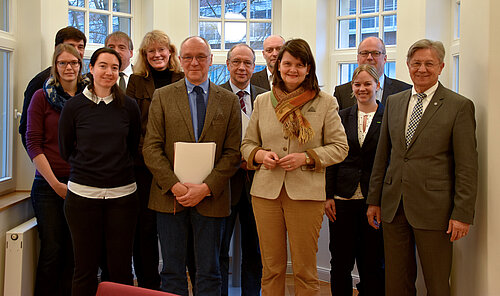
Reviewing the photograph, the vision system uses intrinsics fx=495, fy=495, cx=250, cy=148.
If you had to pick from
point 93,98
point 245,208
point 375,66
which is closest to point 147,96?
point 93,98

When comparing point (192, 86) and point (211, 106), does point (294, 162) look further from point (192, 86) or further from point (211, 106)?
point (192, 86)

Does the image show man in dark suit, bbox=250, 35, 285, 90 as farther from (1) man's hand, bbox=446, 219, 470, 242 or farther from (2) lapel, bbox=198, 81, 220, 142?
(1) man's hand, bbox=446, 219, 470, 242

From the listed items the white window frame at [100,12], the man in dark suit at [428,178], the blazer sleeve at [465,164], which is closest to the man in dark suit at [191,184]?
the man in dark suit at [428,178]

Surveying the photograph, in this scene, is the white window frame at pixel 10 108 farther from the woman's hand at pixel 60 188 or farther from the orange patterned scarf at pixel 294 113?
the orange patterned scarf at pixel 294 113

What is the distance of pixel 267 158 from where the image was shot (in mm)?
2334

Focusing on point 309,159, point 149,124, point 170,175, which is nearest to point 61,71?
point 149,124

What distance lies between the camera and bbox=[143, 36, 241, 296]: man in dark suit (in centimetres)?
249

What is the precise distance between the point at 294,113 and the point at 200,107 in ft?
1.68

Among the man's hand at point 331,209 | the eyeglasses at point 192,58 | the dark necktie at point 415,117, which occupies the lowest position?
the man's hand at point 331,209

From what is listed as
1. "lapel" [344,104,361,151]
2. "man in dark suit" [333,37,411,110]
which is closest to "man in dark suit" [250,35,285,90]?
"man in dark suit" [333,37,411,110]

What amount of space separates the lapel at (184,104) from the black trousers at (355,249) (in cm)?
96

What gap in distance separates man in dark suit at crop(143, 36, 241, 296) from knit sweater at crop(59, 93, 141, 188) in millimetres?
142

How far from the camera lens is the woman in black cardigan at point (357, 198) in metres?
2.80

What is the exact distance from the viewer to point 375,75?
282cm
